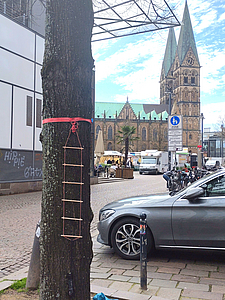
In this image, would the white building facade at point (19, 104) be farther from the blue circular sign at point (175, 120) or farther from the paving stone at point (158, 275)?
the paving stone at point (158, 275)

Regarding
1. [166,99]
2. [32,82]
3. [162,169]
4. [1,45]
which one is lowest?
[162,169]

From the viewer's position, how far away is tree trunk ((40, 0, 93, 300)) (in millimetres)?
2873

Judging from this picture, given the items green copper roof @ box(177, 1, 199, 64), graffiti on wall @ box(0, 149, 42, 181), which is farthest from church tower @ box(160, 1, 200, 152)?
graffiti on wall @ box(0, 149, 42, 181)

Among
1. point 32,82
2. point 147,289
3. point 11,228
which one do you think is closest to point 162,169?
point 32,82

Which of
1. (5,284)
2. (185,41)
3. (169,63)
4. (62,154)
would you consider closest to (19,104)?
(5,284)

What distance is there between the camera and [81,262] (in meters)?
2.95

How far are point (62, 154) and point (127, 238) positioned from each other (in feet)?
10.5

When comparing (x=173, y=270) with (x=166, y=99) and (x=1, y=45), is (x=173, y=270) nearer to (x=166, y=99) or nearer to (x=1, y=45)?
(x=1, y=45)

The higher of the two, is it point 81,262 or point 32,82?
point 32,82

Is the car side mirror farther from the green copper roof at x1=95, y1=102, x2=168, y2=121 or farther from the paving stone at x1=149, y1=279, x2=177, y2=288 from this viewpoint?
the green copper roof at x1=95, y1=102, x2=168, y2=121

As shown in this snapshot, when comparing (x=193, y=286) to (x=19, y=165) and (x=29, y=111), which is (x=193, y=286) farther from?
A: (x=29, y=111)

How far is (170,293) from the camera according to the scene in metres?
4.09

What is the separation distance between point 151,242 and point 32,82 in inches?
529

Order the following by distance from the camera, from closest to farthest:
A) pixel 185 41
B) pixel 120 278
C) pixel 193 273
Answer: pixel 120 278 → pixel 193 273 → pixel 185 41
